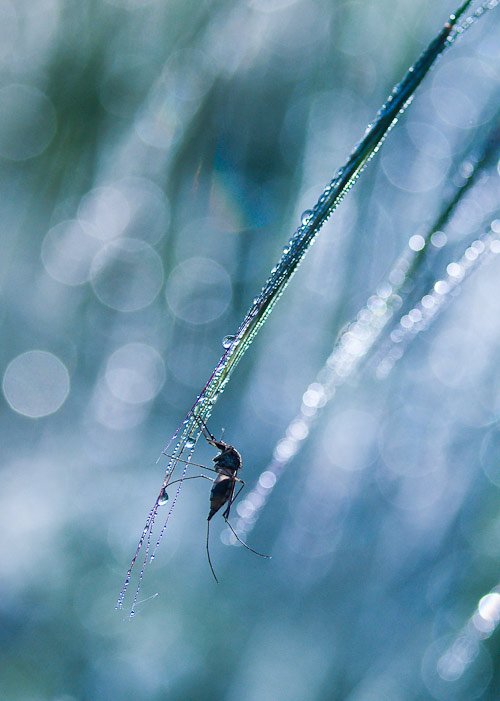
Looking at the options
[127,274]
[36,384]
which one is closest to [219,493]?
[127,274]

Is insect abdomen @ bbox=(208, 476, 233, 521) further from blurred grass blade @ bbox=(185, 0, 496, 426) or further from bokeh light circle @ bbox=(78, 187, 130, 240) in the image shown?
bokeh light circle @ bbox=(78, 187, 130, 240)

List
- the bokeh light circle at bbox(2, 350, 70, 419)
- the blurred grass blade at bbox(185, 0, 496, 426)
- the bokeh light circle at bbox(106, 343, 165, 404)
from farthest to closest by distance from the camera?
the bokeh light circle at bbox(2, 350, 70, 419), the bokeh light circle at bbox(106, 343, 165, 404), the blurred grass blade at bbox(185, 0, 496, 426)

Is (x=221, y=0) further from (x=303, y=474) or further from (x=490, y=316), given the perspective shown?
(x=303, y=474)

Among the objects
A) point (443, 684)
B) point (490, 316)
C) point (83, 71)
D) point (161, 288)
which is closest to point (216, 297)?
point (161, 288)

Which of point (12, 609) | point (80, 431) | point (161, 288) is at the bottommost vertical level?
point (12, 609)

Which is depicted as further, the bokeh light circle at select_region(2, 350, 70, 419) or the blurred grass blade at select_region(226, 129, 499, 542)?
the bokeh light circle at select_region(2, 350, 70, 419)

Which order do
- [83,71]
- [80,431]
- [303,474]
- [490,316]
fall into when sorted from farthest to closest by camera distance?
[80,431], [303,474], [83,71], [490,316]

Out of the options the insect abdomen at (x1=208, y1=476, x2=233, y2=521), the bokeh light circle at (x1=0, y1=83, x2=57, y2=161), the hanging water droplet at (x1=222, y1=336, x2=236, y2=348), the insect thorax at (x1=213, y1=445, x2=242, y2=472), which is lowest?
the insect abdomen at (x1=208, y1=476, x2=233, y2=521)

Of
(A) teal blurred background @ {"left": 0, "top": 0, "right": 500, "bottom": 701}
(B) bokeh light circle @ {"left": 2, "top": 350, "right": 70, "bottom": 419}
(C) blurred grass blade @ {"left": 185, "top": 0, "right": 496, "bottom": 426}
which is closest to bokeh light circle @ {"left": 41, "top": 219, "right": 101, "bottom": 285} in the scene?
(A) teal blurred background @ {"left": 0, "top": 0, "right": 500, "bottom": 701}
